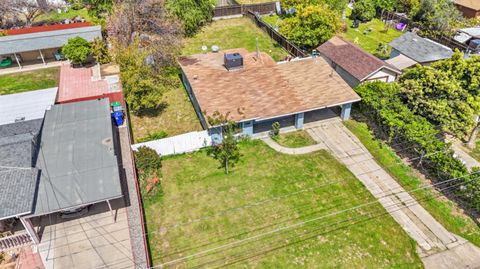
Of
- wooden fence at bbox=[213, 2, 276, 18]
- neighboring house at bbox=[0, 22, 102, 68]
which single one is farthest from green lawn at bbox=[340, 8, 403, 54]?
neighboring house at bbox=[0, 22, 102, 68]

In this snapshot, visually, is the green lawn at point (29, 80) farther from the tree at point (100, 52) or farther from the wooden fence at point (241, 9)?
the wooden fence at point (241, 9)

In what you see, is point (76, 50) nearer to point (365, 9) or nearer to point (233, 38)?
point (233, 38)

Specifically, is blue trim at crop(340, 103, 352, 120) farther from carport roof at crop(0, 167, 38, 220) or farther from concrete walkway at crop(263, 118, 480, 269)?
carport roof at crop(0, 167, 38, 220)

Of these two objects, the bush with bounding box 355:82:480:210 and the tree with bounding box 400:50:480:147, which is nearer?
the bush with bounding box 355:82:480:210

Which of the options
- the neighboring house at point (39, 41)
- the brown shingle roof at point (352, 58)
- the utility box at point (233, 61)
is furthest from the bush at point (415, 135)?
the neighboring house at point (39, 41)

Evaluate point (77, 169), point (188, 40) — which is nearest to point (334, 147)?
point (77, 169)

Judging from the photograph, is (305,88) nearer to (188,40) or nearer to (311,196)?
(311,196)

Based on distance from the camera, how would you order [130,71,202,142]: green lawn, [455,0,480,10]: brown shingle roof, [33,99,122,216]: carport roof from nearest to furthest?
[33,99,122,216]: carport roof → [130,71,202,142]: green lawn → [455,0,480,10]: brown shingle roof
